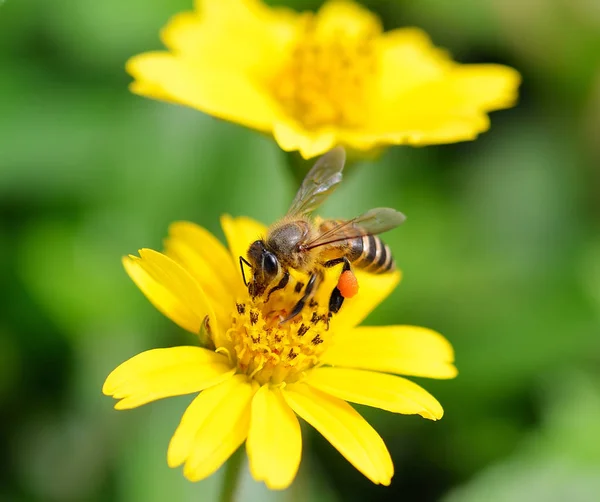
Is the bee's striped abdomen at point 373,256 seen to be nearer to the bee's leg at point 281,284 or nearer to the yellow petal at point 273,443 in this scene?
the bee's leg at point 281,284

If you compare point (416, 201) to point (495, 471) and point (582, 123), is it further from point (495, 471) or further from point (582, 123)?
point (495, 471)

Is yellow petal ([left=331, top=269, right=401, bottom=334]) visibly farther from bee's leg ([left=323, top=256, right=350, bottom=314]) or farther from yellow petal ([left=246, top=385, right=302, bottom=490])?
yellow petal ([left=246, top=385, right=302, bottom=490])

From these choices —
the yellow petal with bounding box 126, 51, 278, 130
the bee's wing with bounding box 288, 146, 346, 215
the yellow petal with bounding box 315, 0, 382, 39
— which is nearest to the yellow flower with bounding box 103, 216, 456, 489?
the bee's wing with bounding box 288, 146, 346, 215

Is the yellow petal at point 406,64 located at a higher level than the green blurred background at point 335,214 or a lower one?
higher

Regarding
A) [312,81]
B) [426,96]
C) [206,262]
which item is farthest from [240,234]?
[426,96]

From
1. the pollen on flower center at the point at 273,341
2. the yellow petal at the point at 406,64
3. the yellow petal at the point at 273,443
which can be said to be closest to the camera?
the yellow petal at the point at 273,443

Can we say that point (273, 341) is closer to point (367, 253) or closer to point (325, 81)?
point (367, 253)

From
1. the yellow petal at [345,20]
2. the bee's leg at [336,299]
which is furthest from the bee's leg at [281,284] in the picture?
the yellow petal at [345,20]
